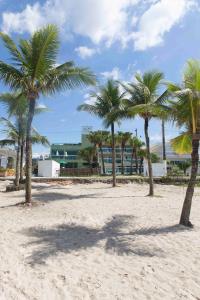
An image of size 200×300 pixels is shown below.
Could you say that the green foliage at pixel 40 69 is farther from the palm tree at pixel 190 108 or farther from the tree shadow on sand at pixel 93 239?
the tree shadow on sand at pixel 93 239

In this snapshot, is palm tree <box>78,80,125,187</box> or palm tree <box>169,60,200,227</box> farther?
palm tree <box>78,80,125,187</box>

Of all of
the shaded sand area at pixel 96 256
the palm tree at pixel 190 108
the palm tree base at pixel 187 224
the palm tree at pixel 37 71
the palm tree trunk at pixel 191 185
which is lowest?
the shaded sand area at pixel 96 256

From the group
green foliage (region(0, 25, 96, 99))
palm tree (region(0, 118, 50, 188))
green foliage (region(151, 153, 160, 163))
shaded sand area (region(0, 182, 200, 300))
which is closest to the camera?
shaded sand area (region(0, 182, 200, 300))

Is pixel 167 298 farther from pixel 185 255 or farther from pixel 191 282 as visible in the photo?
pixel 185 255

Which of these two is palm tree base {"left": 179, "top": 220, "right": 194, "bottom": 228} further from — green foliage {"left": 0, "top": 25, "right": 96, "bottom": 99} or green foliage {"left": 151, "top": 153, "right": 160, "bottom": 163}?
green foliage {"left": 151, "top": 153, "right": 160, "bottom": 163}

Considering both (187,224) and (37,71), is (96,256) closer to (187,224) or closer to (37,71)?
(187,224)

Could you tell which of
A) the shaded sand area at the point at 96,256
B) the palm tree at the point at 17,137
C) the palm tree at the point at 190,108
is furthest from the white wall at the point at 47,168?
the palm tree at the point at 190,108

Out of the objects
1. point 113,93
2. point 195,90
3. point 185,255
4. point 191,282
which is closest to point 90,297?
point 191,282

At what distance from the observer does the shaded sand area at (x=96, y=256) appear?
4.90 meters

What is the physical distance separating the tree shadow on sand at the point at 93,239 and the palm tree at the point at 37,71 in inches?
162

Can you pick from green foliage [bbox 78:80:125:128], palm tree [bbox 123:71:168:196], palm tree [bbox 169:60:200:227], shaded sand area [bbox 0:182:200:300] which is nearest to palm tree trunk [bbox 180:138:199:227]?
palm tree [bbox 169:60:200:227]

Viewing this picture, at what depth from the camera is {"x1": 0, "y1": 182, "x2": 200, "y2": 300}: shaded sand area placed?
4.90 metres

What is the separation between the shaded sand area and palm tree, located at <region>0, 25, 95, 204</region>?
349 centimetres

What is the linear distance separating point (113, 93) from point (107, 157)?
48883 millimetres
